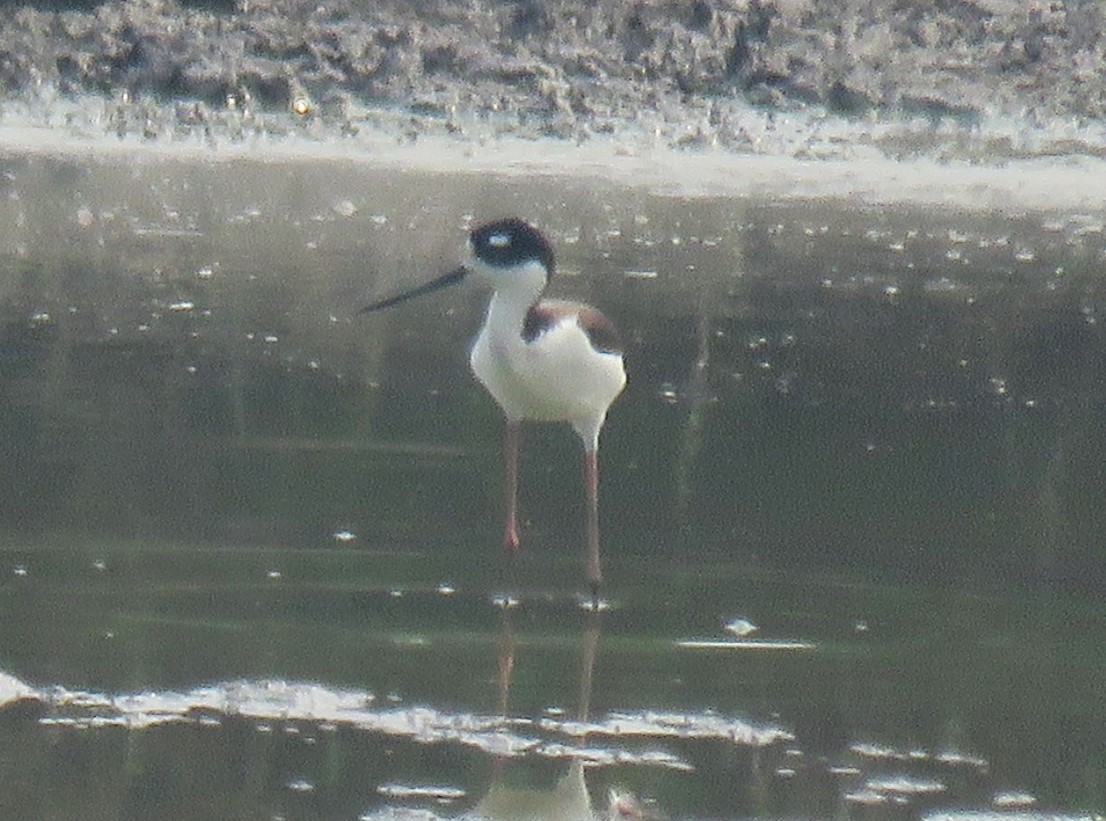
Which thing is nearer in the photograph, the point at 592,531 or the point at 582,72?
the point at 592,531

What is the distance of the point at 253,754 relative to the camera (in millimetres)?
5863

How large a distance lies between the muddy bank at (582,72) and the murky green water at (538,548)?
4682mm

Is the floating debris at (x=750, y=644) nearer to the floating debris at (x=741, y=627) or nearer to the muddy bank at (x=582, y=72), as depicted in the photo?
the floating debris at (x=741, y=627)

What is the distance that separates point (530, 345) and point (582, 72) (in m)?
12.3

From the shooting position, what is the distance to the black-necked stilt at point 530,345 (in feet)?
26.5

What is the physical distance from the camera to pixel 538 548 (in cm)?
834

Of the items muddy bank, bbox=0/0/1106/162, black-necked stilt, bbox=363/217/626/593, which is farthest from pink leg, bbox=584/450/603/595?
muddy bank, bbox=0/0/1106/162

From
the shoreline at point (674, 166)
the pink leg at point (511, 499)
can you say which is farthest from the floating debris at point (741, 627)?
the shoreline at point (674, 166)

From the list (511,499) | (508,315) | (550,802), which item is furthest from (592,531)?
(550,802)

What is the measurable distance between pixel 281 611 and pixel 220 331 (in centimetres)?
494

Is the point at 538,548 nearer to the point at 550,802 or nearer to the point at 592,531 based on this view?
the point at 592,531

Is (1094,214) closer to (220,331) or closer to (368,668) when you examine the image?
(220,331)

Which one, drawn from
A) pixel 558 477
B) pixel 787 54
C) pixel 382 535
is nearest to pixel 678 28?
pixel 787 54

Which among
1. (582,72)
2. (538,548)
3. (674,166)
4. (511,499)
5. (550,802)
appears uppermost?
(550,802)
